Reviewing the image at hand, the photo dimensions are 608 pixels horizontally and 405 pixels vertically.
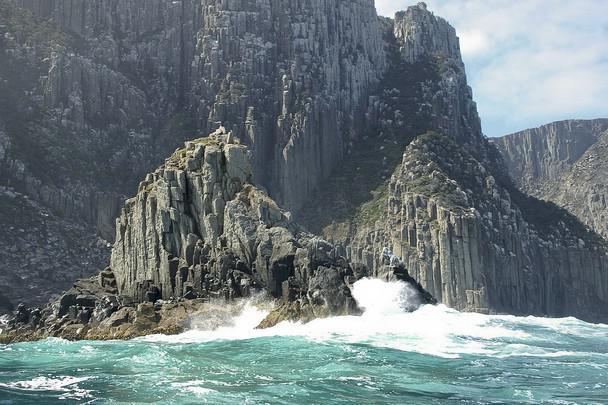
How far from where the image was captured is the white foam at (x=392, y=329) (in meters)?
54.3

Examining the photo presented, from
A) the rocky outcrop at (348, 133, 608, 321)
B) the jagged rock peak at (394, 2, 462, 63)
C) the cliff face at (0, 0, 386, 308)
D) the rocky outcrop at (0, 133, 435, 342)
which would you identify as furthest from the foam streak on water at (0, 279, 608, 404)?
the jagged rock peak at (394, 2, 462, 63)

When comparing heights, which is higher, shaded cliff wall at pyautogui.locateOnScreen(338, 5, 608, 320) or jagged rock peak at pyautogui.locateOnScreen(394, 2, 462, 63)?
jagged rock peak at pyautogui.locateOnScreen(394, 2, 462, 63)

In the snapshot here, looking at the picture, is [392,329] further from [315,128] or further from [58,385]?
[315,128]

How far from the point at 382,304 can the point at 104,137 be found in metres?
92.6

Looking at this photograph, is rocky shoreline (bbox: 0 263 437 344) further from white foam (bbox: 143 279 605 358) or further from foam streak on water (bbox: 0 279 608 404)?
foam streak on water (bbox: 0 279 608 404)

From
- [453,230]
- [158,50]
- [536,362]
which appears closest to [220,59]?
[158,50]

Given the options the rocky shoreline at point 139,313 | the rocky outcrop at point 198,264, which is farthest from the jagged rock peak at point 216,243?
the rocky shoreline at point 139,313

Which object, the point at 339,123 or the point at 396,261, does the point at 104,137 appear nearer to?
the point at 339,123

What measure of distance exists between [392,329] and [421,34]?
13641cm

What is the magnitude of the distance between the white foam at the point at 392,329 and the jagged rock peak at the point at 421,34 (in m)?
116

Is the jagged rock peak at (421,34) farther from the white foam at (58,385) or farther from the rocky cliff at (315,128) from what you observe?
the white foam at (58,385)

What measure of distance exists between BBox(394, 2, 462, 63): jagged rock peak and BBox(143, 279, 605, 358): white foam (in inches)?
4568

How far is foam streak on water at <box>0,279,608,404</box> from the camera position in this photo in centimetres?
3691

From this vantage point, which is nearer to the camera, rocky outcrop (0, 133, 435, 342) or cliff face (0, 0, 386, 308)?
rocky outcrop (0, 133, 435, 342)
